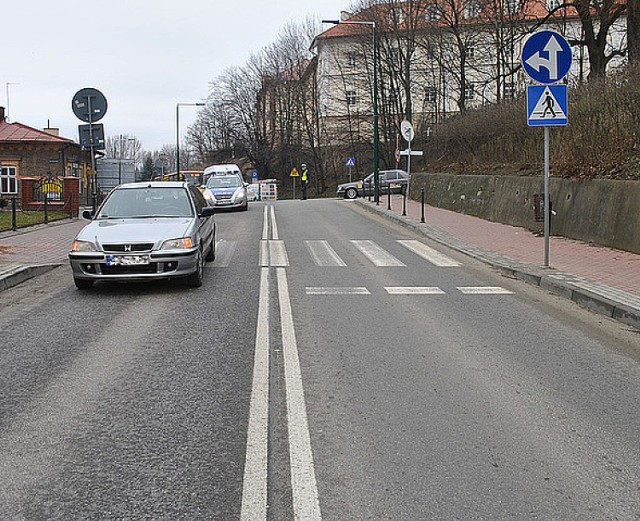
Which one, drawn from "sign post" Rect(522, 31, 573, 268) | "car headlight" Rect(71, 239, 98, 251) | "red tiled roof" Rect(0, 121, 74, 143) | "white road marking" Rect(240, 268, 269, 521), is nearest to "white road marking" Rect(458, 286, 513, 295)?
"sign post" Rect(522, 31, 573, 268)

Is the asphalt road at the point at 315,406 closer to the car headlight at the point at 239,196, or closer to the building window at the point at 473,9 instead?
the car headlight at the point at 239,196

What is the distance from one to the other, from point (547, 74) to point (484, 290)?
334 cm

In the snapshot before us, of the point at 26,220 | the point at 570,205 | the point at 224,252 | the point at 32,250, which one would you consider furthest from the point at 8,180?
the point at 570,205

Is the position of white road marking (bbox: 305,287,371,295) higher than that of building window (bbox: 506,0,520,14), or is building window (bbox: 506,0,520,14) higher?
building window (bbox: 506,0,520,14)

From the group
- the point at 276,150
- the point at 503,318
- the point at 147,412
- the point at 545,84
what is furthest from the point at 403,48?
the point at 147,412

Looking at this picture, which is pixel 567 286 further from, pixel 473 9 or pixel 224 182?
pixel 473 9

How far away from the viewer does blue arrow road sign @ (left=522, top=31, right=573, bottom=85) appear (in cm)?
1129

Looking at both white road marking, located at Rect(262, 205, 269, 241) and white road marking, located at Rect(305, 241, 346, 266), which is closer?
white road marking, located at Rect(305, 241, 346, 266)

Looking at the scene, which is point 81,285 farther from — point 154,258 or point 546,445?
point 546,445

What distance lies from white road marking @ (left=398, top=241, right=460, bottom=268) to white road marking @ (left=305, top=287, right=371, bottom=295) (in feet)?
10.4

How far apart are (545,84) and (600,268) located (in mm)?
2931

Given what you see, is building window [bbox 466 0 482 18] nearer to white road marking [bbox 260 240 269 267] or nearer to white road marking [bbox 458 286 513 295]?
white road marking [bbox 260 240 269 267]

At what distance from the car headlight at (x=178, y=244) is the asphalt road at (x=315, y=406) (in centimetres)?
64

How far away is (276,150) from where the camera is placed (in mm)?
78188
